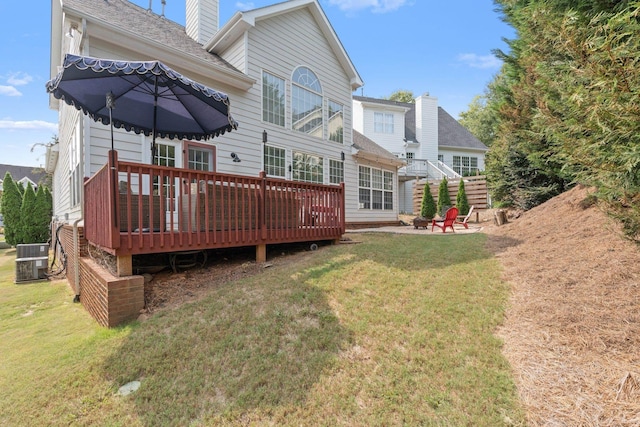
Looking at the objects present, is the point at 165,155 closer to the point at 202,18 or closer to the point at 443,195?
the point at 202,18

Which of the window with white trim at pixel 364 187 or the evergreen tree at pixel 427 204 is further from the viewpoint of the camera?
the evergreen tree at pixel 427 204

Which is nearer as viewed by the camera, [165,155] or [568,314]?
[568,314]

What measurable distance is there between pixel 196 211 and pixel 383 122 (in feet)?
69.5

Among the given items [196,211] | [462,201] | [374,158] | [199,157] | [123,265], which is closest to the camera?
[123,265]

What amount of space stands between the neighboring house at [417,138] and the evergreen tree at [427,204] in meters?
3.37

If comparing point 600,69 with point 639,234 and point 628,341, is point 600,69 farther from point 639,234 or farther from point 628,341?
point 628,341

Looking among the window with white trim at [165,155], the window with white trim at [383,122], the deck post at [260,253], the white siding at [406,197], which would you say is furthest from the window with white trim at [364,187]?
the window with white trim at [383,122]

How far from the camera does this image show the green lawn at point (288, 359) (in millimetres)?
2230

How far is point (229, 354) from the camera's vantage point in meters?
2.78

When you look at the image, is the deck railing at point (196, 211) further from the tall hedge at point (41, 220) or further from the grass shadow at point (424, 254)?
the tall hedge at point (41, 220)

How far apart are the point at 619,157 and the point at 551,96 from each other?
3503 mm

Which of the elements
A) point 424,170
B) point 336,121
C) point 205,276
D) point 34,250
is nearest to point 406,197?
point 424,170

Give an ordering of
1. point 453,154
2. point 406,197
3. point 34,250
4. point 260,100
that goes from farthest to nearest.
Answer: point 453,154 < point 406,197 < point 260,100 < point 34,250

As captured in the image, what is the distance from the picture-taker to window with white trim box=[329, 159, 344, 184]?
1112 centimetres
